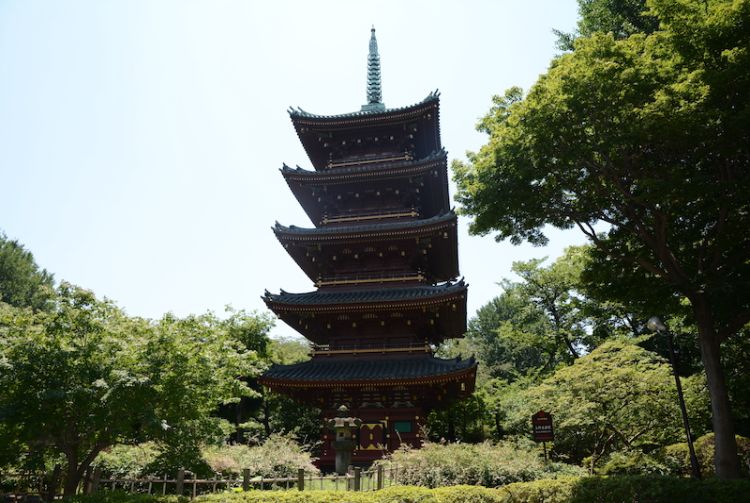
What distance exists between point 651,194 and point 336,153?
16841mm

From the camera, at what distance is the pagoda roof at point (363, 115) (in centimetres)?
2238

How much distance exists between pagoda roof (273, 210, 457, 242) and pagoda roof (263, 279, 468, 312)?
7.88ft

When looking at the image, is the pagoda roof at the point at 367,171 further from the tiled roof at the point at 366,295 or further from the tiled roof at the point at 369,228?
the tiled roof at the point at 366,295

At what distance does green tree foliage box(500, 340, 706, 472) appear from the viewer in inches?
716

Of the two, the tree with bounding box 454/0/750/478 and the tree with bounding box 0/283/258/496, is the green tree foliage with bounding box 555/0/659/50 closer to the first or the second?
the tree with bounding box 454/0/750/478

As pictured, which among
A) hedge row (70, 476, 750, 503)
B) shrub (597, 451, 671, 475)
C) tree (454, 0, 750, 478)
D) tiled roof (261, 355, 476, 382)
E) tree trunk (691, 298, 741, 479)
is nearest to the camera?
hedge row (70, 476, 750, 503)

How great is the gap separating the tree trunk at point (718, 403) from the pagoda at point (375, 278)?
730cm

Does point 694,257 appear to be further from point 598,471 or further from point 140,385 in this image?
point 140,385

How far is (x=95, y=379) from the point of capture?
10.1 metres

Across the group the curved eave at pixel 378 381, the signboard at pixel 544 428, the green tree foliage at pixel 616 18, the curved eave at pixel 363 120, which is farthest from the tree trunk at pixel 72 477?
the green tree foliage at pixel 616 18

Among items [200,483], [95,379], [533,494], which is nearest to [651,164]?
[533,494]

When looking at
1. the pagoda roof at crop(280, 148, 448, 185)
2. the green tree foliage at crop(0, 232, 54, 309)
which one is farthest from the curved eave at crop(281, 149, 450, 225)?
the green tree foliage at crop(0, 232, 54, 309)

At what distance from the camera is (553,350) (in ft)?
109

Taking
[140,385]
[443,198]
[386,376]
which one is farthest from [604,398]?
[140,385]
